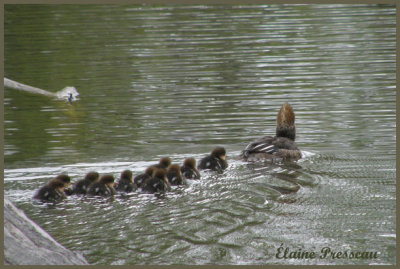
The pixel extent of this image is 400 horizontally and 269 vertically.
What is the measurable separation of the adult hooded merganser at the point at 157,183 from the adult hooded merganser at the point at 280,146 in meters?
1.49

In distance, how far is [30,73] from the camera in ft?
41.0

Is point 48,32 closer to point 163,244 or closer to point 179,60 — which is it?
point 179,60

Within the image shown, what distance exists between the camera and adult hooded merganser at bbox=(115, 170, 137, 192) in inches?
256

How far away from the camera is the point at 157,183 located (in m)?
6.45

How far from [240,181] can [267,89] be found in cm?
446

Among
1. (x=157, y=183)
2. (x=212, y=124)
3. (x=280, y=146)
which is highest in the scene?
(x=212, y=124)

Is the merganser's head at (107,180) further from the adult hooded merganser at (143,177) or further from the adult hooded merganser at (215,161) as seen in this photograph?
the adult hooded merganser at (215,161)

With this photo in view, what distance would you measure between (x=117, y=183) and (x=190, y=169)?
89cm

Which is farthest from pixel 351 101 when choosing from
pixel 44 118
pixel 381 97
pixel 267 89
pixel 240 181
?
pixel 44 118

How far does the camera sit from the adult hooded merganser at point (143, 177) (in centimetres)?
664

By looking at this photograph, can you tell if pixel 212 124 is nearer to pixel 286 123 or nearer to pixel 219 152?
pixel 286 123

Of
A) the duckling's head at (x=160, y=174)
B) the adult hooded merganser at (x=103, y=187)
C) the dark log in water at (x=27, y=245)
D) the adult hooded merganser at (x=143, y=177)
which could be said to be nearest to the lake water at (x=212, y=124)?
the adult hooded merganser at (x=103, y=187)

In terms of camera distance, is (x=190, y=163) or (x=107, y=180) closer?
(x=107, y=180)

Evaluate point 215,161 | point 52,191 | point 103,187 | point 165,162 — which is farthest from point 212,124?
point 52,191
